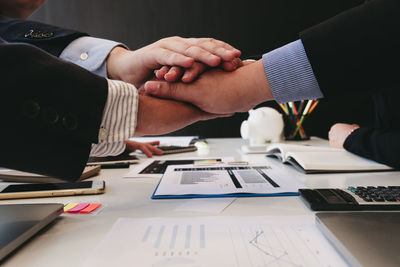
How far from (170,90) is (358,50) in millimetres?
392

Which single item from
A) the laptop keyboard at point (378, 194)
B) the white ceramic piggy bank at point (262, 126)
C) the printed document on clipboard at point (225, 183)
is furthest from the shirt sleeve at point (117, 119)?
the white ceramic piggy bank at point (262, 126)

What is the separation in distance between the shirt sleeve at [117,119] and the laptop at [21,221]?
0.41 ft

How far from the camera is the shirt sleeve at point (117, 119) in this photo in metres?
0.51

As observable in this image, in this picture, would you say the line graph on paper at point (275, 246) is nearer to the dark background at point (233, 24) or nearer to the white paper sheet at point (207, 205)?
the white paper sheet at point (207, 205)

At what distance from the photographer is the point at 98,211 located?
503 mm

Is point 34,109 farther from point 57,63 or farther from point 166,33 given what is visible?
point 166,33

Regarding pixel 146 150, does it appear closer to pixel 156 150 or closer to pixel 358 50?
pixel 156 150

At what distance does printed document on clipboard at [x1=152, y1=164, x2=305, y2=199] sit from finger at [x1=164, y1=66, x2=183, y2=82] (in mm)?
235

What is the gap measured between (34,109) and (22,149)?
6 centimetres

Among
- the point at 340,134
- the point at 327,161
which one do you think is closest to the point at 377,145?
the point at 327,161

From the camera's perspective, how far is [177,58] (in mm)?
716

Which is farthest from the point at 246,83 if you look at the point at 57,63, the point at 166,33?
the point at 166,33

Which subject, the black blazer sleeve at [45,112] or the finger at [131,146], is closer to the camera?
the black blazer sleeve at [45,112]

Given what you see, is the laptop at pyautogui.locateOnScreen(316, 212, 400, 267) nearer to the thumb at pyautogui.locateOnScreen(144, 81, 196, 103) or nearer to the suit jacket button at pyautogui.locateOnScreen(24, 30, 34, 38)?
the thumb at pyautogui.locateOnScreen(144, 81, 196, 103)
